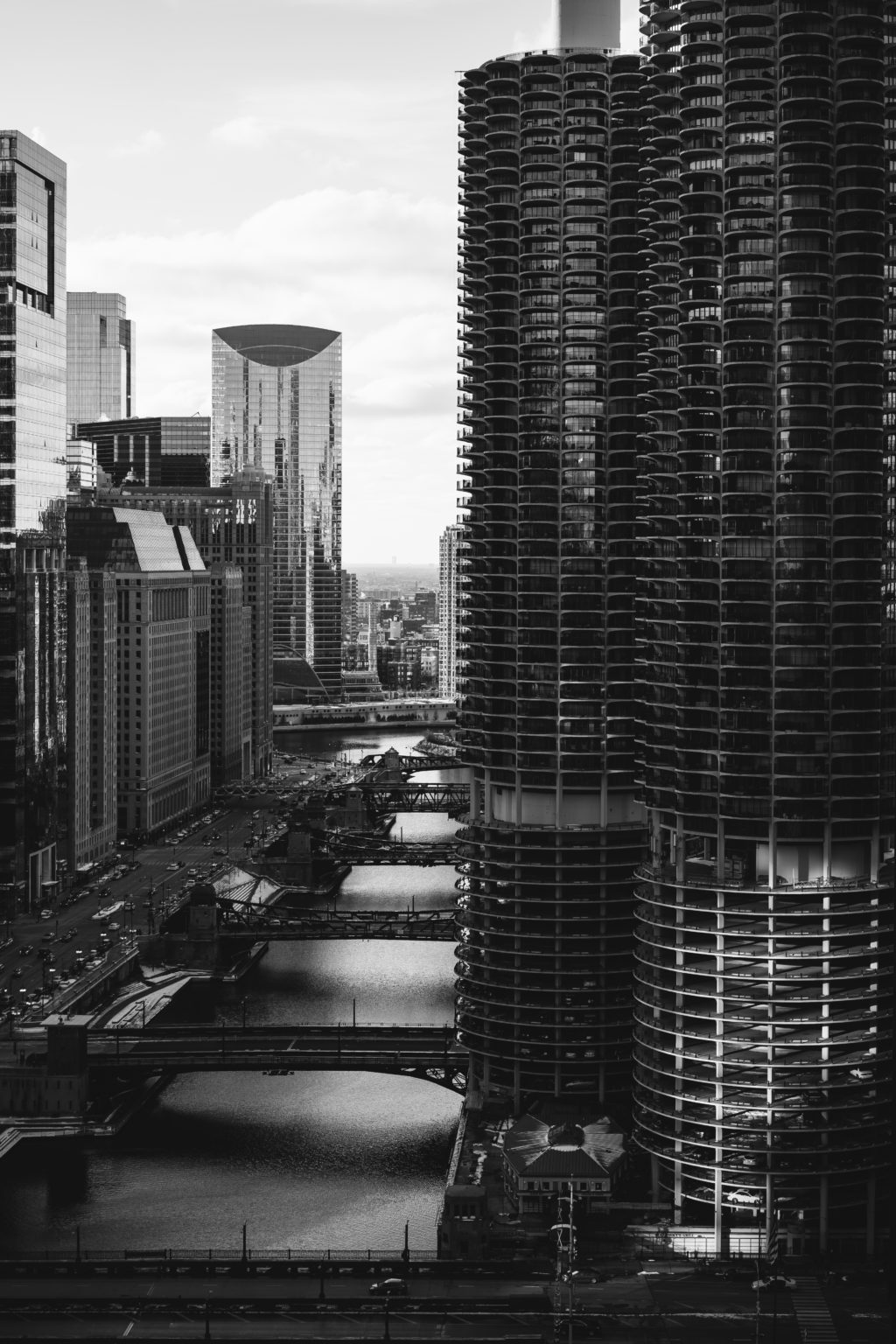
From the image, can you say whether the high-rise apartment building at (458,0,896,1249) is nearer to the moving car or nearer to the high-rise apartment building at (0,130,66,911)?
the moving car

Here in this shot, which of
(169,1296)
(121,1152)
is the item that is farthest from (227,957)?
(169,1296)

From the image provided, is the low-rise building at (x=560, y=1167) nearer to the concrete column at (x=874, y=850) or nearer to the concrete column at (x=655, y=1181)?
the concrete column at (x=655, y=1181)

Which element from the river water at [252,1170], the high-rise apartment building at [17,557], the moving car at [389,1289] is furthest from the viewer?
the high-rise apartment building at [17,557]

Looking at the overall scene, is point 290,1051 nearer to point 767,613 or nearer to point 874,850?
point 874,850

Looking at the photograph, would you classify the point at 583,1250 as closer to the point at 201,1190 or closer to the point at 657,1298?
the point at 657,1298

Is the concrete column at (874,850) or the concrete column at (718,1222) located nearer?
the concrete column at (718,1222)

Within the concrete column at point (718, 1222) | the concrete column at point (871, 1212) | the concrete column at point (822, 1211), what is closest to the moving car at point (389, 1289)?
the concrete column at point (718, 1222)
